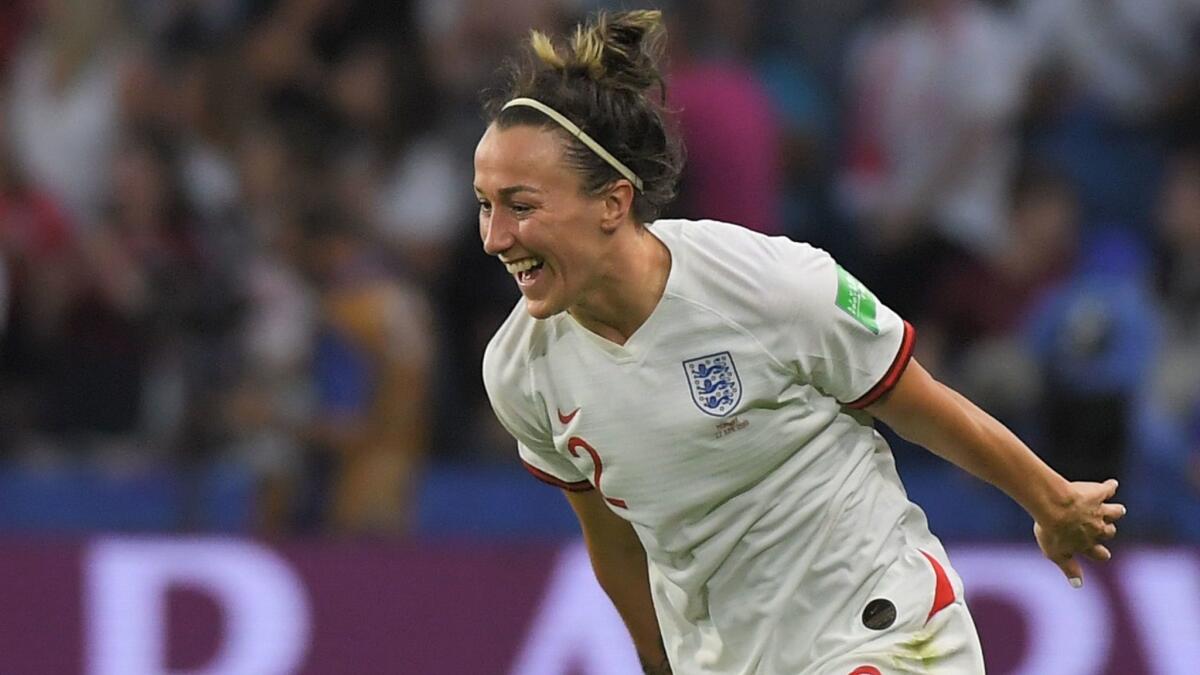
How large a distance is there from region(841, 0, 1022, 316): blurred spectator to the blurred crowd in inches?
0.4

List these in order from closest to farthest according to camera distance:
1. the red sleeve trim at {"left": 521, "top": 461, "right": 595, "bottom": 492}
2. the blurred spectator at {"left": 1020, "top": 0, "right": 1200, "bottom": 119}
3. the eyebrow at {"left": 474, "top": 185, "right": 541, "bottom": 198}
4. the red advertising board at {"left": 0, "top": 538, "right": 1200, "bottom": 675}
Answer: the eyebrow at {"left": 474, "top": 185, "right": 541, "bottom": 198} → the red sleeve trim at {"left": 521, "top": 461, "right": 595, "bottom": 492} → the red advertising board at {"left": 0, "top": 538, "right": 1200, "bottom": 675} → the blurred spectator at {"left": 1020, "top": 0, "right": 1200, "bottom": 119}

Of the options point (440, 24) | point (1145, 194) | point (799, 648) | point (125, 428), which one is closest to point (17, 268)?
point (125, 428)

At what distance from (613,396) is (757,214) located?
350 cm

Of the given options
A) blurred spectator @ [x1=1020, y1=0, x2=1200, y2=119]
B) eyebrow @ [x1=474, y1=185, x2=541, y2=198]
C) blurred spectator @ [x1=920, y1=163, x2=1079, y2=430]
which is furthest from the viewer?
blurred spectator @ [x1=1020, y1=0, x2=1200, y2=119]

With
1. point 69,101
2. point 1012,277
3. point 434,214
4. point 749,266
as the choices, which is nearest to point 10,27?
point 69,101

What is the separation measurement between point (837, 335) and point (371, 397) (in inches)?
151

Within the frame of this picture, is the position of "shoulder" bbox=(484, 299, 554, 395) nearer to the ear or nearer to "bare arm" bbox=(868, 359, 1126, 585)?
the ear

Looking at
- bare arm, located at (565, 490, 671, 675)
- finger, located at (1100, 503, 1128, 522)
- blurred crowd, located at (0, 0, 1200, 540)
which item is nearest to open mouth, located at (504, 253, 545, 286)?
bare arm, located at (565, 490, 671, 675)

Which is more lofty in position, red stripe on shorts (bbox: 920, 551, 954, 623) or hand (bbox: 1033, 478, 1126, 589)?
hand (bbox: 1033, 478, 1126, 589)

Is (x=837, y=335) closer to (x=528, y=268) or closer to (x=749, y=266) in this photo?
(x=749, y=266)

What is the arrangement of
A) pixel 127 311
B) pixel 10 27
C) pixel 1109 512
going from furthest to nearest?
pixel 10 27
pixel 127 311
pixel 1109 512

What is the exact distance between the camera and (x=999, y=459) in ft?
11.6

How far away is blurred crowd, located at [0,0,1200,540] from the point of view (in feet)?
22.9

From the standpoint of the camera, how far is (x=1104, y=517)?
3.58 meters
